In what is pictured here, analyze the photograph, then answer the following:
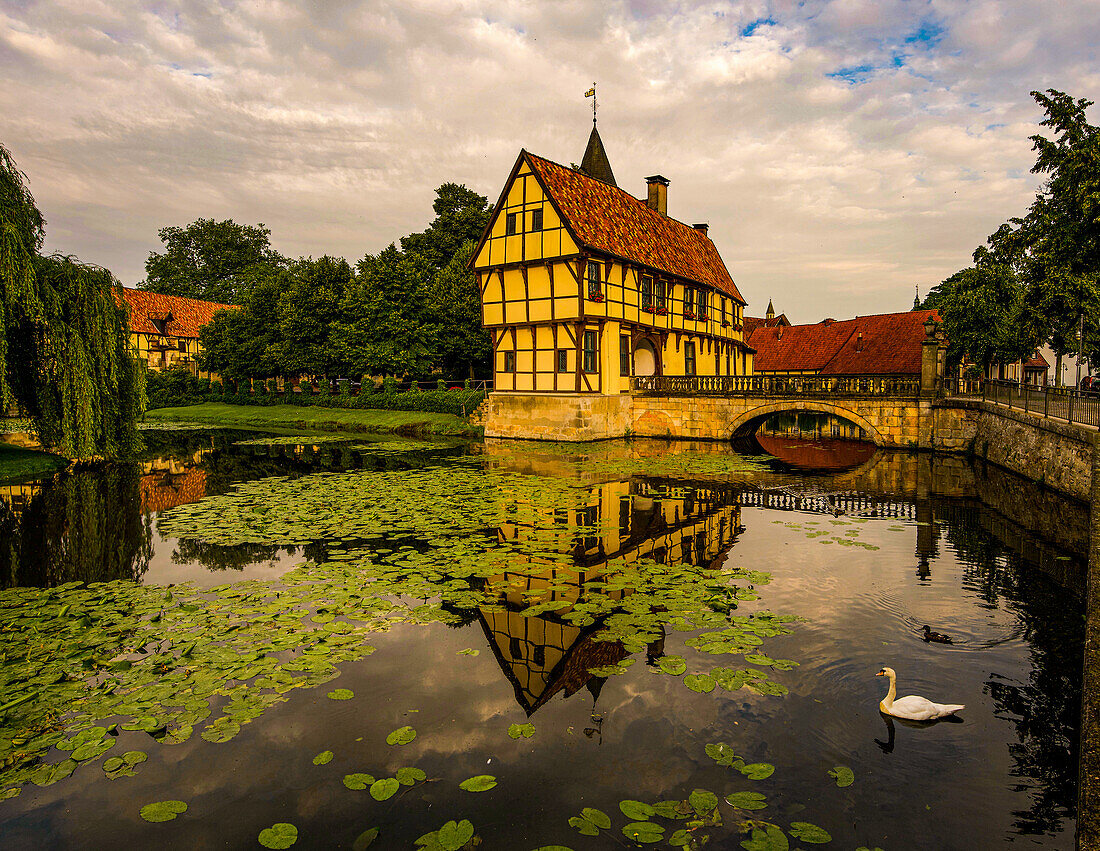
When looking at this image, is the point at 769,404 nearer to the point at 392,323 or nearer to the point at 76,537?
the point at 76,537

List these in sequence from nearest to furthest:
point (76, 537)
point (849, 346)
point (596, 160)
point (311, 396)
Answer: point (76, 537)
point (596, 160)
point (849, 346)
point (311, 396)

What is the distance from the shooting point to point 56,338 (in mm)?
16094

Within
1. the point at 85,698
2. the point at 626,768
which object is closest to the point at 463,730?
the point at 626,768

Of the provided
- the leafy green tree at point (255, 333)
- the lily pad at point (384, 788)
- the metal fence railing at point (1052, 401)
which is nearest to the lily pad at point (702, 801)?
the lily pad at point (384, 788)

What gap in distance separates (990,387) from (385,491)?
2020 centimetres

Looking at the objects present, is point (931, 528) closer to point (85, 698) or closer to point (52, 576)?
point (85, 698)

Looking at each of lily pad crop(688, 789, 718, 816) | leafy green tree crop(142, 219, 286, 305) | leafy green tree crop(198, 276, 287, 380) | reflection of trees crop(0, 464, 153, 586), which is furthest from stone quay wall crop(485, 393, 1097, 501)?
leafy green tree crop(142, 219, 286, 305)

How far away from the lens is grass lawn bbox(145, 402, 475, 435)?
33438mm

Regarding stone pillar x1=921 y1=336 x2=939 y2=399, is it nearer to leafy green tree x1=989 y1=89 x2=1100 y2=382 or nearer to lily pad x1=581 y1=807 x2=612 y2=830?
leafy green tree x1=989 y1=89 x2=1100 y2=382

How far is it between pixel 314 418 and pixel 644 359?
22.1 metres

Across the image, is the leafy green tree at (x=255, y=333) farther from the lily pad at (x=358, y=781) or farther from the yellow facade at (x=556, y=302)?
the lily pad at (x=358, y=781)

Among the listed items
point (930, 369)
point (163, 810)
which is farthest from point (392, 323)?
point (163, 810)

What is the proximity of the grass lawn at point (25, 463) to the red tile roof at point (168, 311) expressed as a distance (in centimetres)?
4340

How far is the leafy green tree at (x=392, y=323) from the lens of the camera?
39125 mm
